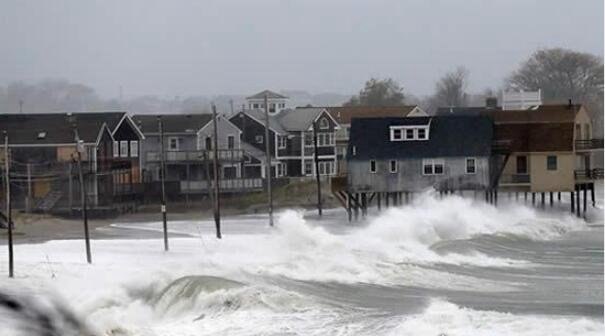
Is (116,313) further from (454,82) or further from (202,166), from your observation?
(454,82)

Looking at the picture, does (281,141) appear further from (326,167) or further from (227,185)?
(227,185)

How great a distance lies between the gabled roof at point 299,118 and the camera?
3430 inches

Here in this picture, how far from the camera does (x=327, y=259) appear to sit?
35875mm

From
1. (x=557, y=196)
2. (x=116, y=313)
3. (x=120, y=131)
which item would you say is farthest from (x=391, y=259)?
(x=120, y=131)

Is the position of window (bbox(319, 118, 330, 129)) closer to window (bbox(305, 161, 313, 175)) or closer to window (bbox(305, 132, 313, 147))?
window (bbox(305, 132, 313, 147))

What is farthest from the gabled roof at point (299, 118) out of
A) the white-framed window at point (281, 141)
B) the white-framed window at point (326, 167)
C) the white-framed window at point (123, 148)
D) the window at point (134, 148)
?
the white-framed window at point (123, 148)

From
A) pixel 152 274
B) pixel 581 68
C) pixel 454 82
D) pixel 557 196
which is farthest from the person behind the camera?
pixel 454 82

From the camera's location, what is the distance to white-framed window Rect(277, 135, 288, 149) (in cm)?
8546

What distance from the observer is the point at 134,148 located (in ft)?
246

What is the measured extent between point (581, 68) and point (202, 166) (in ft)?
211

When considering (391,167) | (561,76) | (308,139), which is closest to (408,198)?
(391,167)

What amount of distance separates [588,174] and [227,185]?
2236 centimetres

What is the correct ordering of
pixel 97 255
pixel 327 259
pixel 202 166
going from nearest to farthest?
pixel 327 259 < pixel 97 255 < pixel 202 166

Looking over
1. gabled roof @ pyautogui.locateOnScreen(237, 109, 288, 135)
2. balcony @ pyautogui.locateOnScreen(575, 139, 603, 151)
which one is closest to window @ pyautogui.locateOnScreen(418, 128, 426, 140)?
balcony @ pyautogui.locateOnScreen(575, 139, 603, 151)
